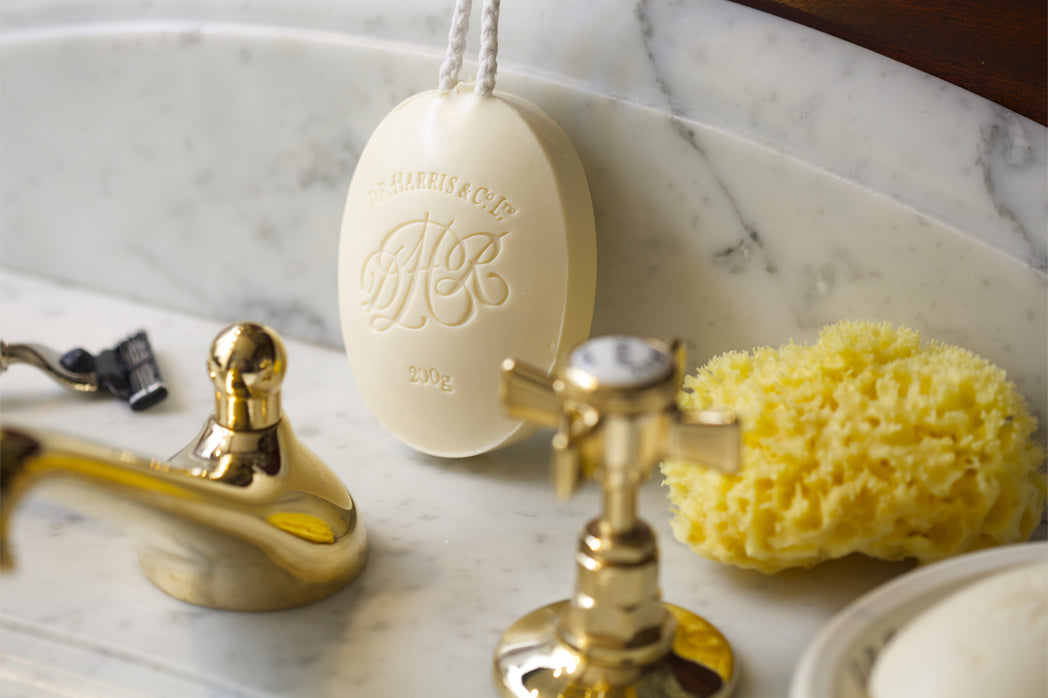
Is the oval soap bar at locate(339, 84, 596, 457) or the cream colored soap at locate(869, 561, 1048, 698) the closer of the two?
the cream colored soap at locate(869, 561, 1048, 698)

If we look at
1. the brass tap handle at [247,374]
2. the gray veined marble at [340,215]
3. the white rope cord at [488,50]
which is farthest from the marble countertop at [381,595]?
the white rope cord at [488,50]

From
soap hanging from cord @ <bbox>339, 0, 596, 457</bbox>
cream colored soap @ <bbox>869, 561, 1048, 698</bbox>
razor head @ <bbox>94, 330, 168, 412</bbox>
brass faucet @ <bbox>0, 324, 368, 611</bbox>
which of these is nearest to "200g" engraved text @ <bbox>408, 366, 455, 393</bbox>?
soap hanging from cord @ <bbox>339, 0, 596, 457</bbox>

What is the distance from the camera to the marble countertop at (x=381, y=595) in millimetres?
559

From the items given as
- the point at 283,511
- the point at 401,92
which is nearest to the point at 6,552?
the point at 283,511

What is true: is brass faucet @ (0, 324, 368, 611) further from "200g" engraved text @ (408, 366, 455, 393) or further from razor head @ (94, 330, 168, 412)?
razor head @ (94, 330, 168, 412)

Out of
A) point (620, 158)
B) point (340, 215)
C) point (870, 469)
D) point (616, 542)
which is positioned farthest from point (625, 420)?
point (340, 215)

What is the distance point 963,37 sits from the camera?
62cm

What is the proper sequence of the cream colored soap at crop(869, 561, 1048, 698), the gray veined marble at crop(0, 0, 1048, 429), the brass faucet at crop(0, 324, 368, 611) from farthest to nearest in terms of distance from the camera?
the gray veined marble at crop(0, 0, 1048, 429) → the brass faucet at crop(0, 324, 368, 611) → the cream colored soap at crop(869, 561, 1048, 698)

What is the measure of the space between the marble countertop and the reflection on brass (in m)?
0.03

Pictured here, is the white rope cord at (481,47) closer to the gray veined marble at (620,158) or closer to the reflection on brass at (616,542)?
the gray veined marble at (620,158)

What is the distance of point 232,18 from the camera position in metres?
0.85

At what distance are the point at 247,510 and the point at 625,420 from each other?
0.23m

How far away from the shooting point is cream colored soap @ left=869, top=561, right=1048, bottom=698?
423 mm

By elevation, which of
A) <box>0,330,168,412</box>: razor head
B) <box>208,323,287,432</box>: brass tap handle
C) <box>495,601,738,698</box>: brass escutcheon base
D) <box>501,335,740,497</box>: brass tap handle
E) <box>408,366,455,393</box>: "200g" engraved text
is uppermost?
<box>501,335,740,497</box>: brass tap handle
